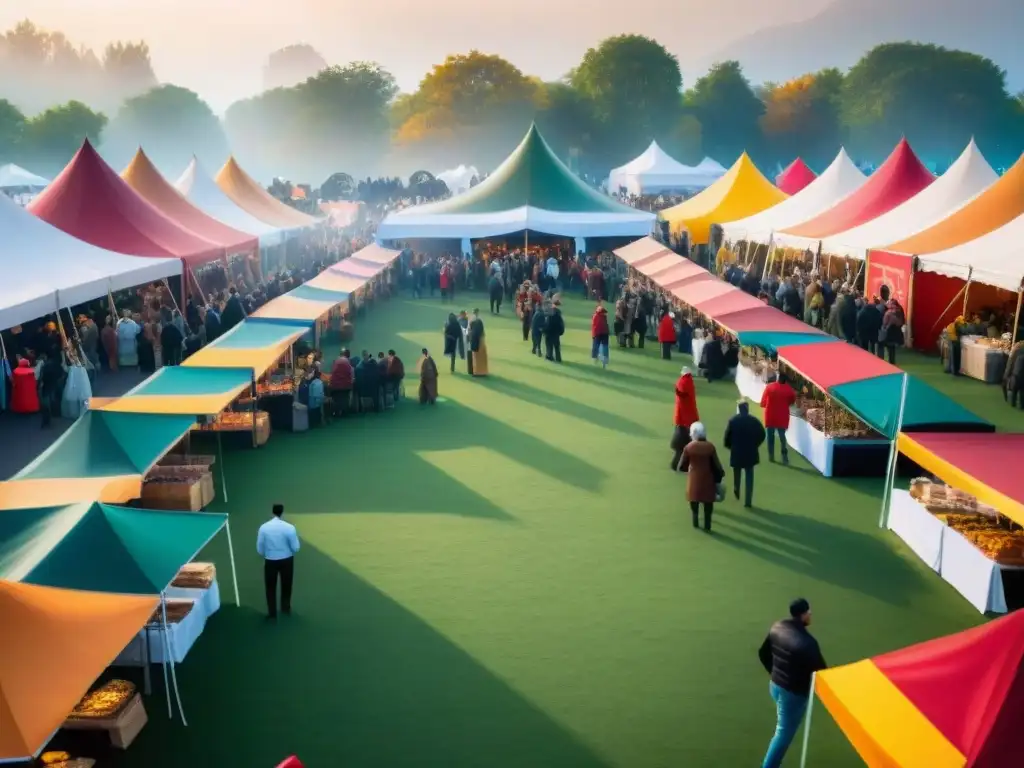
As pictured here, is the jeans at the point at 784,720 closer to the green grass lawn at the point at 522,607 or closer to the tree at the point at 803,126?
the green grass lawn at the point at 522,607

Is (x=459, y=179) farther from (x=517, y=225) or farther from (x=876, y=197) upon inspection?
(x=876, y=197)

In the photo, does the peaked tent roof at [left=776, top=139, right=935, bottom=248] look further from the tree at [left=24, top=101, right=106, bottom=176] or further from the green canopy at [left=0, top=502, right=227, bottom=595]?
the tree at [left=24, top=101, right=106, bottom=176]

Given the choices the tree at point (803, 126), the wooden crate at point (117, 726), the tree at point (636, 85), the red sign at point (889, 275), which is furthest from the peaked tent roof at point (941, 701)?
the tree at point (803, 126)

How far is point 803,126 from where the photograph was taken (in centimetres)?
9312

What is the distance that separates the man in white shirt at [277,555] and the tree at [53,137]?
78928mm

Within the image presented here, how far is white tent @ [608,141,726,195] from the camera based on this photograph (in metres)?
52.4

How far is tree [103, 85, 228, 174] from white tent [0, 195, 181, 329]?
10977 cm

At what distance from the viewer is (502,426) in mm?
13805

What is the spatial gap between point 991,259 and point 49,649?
49.3ft

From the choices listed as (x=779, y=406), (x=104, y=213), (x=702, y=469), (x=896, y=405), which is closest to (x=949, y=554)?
(x=702, y=469)

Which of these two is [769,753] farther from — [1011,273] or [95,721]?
[1011,273]

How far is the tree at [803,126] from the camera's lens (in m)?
92.6

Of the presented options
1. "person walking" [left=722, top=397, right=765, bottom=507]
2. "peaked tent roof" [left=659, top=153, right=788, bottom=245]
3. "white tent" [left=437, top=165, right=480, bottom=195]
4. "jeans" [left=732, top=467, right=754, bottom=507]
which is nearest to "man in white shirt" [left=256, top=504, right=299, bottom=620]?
"person walking" [left=722, top=397, right=765, bottom=507]

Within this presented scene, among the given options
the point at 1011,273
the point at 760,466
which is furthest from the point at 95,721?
the point at 1011,273
